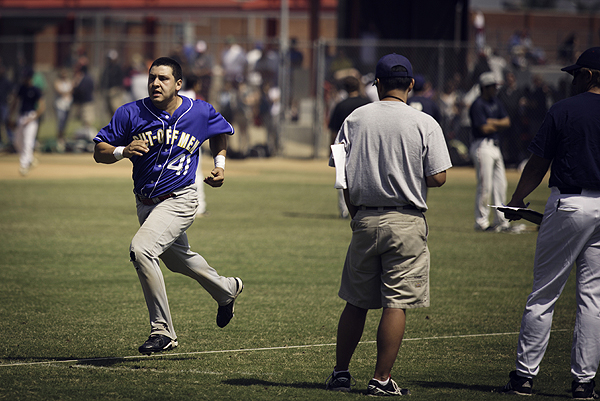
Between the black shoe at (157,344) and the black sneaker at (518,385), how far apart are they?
2.32 metres

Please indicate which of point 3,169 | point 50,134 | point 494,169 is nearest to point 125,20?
point 50,134

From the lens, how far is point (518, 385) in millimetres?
4723

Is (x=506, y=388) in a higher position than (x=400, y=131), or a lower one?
lower

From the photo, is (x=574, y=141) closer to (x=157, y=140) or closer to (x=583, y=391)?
(x=583, y=391)

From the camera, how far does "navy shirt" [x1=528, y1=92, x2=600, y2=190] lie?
465 centimetres

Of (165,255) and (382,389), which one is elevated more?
(165,255)

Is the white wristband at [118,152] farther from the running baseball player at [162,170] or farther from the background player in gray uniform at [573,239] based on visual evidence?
the background player in gray uniform at [573,239]

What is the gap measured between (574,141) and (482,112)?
6759 millimetres

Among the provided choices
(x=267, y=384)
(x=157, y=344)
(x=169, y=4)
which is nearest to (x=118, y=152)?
(x=157, y=344)

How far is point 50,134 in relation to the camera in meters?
29.6

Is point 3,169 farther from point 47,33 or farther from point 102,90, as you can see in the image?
point 47,33

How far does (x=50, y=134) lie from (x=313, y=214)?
19198mm

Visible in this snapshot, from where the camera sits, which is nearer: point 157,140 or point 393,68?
point 393,68

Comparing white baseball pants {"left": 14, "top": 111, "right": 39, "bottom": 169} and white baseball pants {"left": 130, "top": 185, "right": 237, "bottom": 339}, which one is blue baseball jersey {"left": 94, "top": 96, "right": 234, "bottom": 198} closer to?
white baseball pants {"left": 130, "top": 185, "right": 237, "bottom": 339}
